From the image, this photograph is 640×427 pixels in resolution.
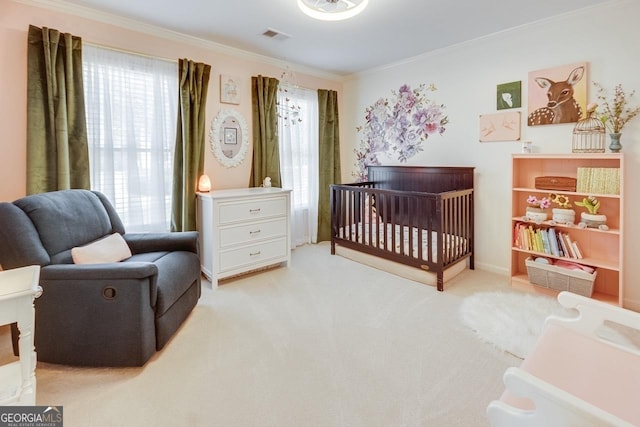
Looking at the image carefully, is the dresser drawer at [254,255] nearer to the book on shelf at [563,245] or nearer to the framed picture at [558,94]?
the book on shelf at [563,245]

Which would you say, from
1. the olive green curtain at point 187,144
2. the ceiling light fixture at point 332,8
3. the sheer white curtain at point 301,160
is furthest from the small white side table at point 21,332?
the sheer white curtain at point 301,160

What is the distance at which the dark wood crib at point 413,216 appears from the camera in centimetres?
302

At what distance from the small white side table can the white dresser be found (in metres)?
1.74

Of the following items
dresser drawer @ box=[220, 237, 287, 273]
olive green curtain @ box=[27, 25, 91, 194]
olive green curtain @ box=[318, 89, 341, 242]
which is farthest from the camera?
olive green curtain @ box=[318, 89, 341, 242]

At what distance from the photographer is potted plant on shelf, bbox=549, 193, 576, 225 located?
8.99ft

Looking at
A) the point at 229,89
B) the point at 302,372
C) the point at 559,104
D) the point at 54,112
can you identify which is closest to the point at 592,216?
the point at 559,104

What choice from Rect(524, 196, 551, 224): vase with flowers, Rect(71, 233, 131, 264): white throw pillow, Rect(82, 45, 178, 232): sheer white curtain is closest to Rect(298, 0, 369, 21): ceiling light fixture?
Rect(82, 45, 178, 232): sheer white curtain

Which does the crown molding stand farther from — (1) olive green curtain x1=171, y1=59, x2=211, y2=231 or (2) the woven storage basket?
(2) the woven storage basket

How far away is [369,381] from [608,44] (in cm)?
311

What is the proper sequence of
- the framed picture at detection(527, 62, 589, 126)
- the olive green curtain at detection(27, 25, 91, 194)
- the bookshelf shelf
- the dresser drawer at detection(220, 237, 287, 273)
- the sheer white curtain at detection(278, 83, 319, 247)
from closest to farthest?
the olive green curtain at detection(27, 25, 91, 194), the bookshelf shelf, the framed picture at detection(527, 62, 589, 126), the dresser drawer at detection(220, 237, 287, 273), the sheer white curtain at detection(278, 83, 319, 247)

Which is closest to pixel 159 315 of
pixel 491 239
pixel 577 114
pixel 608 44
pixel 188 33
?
pixel 188 33

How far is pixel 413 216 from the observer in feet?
11.7

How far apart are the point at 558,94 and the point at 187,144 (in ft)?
11.2

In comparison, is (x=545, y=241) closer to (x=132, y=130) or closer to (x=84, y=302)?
(x=84, y=302)
